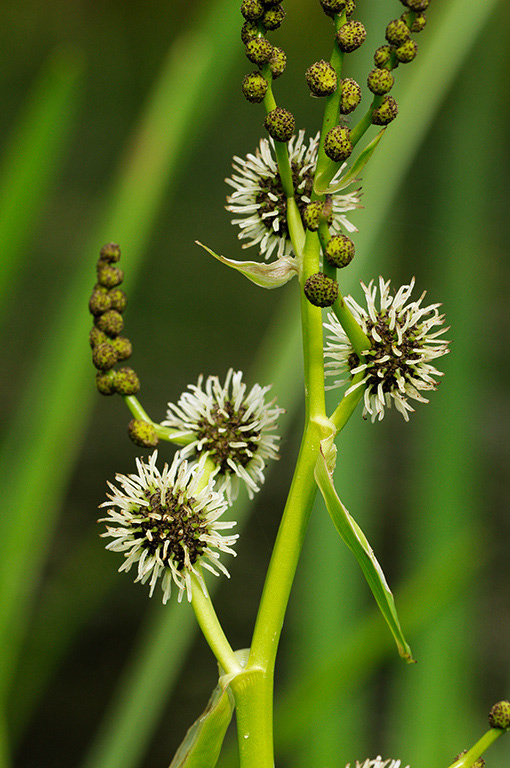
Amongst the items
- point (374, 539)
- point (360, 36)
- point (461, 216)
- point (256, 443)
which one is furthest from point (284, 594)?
point (374, 539)

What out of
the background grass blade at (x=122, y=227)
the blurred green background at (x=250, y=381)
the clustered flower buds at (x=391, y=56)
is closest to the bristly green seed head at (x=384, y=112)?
the clustered flower buds at (x=391, y=56)

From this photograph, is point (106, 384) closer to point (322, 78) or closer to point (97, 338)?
point (97, 338)

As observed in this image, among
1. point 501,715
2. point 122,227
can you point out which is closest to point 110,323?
point 501,715

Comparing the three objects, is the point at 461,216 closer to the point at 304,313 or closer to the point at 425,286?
the point at 304,313

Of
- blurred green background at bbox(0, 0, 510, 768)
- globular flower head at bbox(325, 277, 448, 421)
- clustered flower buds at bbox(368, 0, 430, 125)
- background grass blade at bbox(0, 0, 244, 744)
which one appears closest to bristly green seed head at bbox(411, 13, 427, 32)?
clustered flower buds at bbox(368, 0, 430, 125)

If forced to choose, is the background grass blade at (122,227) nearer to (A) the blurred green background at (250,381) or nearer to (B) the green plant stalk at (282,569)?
(A) the blurred green background at (250,381)

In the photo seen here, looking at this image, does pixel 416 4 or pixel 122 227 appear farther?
pixel 122 227
